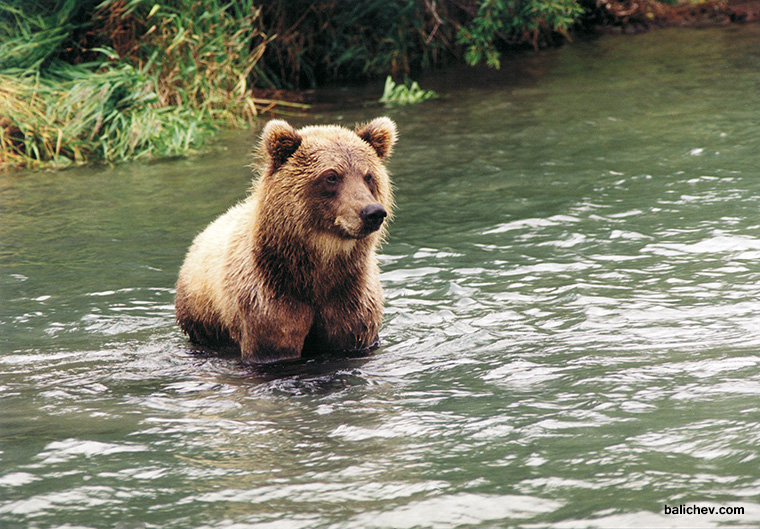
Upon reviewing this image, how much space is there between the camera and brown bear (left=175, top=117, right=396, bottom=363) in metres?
5.38

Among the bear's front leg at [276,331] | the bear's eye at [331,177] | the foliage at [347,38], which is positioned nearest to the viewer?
the bear's eye at [331,177]

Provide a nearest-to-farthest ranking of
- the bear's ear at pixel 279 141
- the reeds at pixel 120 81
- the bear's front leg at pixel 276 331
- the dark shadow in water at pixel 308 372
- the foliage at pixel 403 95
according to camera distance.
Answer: the dark shadow in water at pixel 308 372 → the bear's ear at pixel 279 141 → the bear's front leg at pixel 276 331 → the reeds at pixel 120 81 → the foliage at pixel 403 95

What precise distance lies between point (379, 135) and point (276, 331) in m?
1.35

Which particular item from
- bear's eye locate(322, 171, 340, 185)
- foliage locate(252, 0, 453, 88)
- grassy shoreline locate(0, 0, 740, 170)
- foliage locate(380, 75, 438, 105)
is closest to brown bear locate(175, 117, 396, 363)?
bear's eye locate(322, 171, 340, 185)

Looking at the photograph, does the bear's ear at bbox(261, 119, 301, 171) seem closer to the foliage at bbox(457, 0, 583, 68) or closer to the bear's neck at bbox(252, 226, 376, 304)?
the bear's neck at bbox(252, 226, 376, 304)

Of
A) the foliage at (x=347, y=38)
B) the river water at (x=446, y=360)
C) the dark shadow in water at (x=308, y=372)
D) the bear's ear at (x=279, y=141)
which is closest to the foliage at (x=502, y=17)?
the foliage at (x=347, y=38)

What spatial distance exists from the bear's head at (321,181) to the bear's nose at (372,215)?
11mm

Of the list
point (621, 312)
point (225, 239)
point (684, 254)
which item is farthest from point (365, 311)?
point (684, 254)

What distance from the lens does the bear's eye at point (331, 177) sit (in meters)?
5.32

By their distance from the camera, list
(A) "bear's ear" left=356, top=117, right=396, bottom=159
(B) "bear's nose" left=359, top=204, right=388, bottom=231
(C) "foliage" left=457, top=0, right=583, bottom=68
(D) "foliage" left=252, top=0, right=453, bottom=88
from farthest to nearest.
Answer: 1. (D) "foliage" left=252, top=0, right=453, bottom=88
2. (C) "foliage" left=457, top=0, right=583, bottom=68
3. (A) "bear's ear" left=356, top=117, right=396, bottom=159
4. (B) "bear's nose" left=359, top=204, right=388, bottom=231

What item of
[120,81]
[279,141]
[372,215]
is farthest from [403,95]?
[372,215]

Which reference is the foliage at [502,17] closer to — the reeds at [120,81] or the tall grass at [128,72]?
the tall grass at [128,72]

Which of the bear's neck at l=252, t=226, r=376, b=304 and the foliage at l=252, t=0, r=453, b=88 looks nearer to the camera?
the bear's neck at l=252, t=226, r=376, b=304

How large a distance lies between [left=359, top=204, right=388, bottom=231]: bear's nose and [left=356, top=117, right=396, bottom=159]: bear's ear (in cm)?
75
